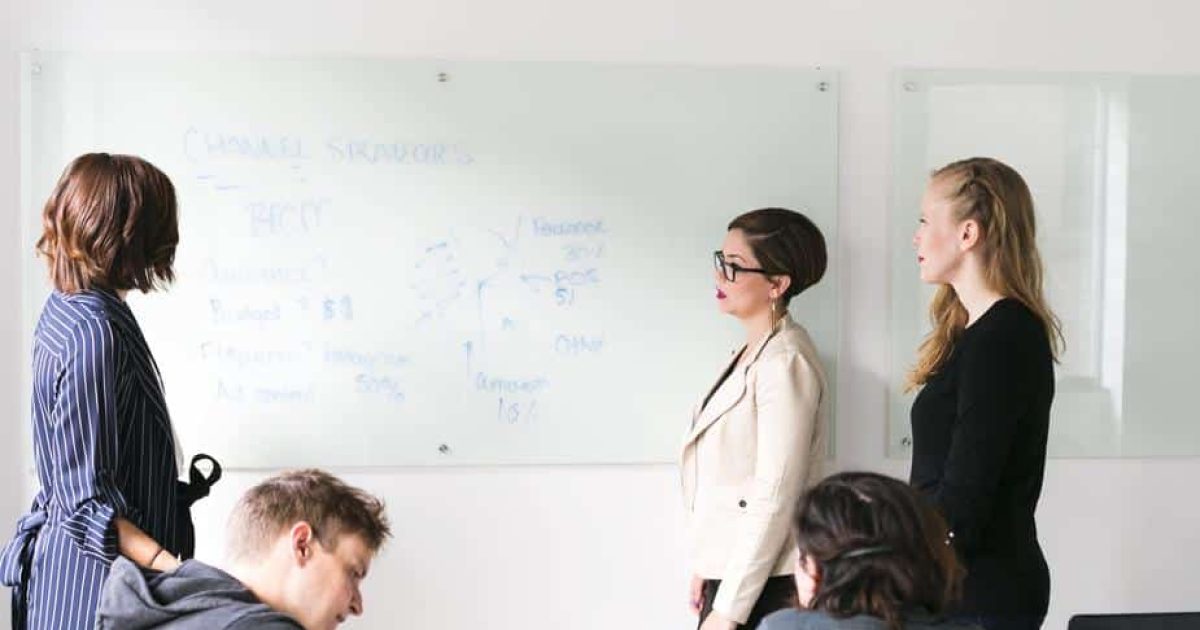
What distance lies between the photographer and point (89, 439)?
7.16 ft

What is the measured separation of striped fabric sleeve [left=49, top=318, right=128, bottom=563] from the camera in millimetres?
2180

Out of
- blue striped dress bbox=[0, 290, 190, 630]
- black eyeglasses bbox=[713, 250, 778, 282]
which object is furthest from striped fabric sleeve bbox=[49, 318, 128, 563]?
black eyeglasses bbox=[713, 250, 778, 282]

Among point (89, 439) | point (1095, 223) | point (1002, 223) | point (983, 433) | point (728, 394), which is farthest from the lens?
point (1095, 223)

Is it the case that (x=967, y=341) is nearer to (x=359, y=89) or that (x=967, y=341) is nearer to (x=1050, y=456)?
(x=1050, y=456)

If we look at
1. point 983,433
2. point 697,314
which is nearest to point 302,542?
point 983,433

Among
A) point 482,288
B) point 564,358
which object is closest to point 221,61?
point 482,288

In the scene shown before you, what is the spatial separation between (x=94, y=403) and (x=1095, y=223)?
257 cm

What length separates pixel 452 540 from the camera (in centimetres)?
345

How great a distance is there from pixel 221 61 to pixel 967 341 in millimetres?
1891

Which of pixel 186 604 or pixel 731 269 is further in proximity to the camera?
pixel 731 269

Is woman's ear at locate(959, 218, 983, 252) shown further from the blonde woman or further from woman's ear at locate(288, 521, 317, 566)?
woman's ear at locate(288, 521, 317, 566)

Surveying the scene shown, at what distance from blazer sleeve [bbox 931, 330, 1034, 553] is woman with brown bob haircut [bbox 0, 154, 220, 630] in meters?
1.36

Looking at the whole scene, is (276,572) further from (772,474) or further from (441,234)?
(441,234)

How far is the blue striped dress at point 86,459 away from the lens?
219cm
